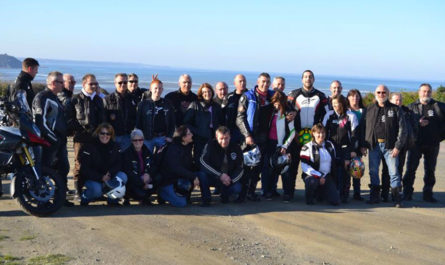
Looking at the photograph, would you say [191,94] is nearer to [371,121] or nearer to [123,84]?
[123,84]

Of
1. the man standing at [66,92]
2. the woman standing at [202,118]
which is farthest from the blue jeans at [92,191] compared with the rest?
the woman standing at [202,118]

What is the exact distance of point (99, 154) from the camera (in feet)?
26.2

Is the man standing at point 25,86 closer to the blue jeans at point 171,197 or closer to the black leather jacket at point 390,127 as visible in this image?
the blue jeans at point 171,197

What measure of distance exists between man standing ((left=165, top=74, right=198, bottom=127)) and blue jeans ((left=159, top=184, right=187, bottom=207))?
1375mm

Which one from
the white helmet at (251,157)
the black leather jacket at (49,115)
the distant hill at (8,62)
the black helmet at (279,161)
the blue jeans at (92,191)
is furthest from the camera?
the distant hill at (8,62)

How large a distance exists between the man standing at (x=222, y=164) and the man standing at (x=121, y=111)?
126 cm

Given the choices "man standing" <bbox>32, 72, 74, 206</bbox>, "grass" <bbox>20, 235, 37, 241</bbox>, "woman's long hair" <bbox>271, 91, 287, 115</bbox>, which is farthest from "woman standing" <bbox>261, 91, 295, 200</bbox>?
"grass" <bbox>20, 235, 37, 241</bbox>

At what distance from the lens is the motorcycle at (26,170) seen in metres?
7.13

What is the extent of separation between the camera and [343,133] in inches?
353

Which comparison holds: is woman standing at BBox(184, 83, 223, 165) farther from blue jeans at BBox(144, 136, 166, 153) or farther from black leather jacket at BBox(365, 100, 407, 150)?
black leather jacket at BBox(365, 100, 407, 150)

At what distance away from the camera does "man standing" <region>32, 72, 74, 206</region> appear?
7500 mm

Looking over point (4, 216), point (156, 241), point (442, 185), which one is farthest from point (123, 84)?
point (442, 185)

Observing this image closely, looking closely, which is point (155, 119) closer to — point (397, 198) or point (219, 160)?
point (219, 160)

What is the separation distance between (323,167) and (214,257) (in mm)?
3602
